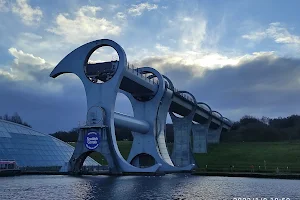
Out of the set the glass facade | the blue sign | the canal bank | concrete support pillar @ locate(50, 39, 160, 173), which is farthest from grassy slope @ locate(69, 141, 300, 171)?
the blue sign

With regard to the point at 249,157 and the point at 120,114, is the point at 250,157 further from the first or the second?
the point at 120,114

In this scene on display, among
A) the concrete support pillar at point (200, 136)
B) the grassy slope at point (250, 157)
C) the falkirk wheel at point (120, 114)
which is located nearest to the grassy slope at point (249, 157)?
the grassy slope at point (250, 157)

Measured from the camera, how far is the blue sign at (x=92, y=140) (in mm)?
51062

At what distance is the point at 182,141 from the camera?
277ft

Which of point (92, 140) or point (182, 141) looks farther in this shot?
point (182, 141)

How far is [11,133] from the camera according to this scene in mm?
61812

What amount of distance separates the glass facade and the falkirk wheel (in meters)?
9.44

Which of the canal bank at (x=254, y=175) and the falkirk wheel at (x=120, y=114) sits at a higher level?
the falkirk wheel at (x=120, y=114)

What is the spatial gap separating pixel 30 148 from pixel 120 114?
53.2ft

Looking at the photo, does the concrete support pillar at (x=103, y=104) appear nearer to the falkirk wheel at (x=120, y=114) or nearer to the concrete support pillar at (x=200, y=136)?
the falkirk wheel at (x=120, y=114)

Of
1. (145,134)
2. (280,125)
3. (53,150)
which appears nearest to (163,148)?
(145,134)

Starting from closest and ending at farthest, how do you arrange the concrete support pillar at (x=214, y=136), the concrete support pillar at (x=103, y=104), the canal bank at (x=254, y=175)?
the canal bank at (x=254, y=175) → the concrete support pillar at (x=103, y=104) → the concrete support pillar at (x=214, y=136)

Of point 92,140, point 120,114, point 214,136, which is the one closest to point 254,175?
point 120,114

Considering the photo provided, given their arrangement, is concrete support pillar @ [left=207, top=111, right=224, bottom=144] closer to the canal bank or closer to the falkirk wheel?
the falkirk wheel
